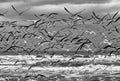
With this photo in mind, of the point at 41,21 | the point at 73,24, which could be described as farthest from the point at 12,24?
the point at 73,24

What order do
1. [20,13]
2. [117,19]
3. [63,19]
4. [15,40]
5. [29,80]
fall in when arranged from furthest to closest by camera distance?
[29,80]
[15,40]
[63,19]
[20,13]
[117,19]

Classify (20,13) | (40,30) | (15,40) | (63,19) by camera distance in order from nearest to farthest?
(20,13) < (63,19) < (40,30) < (15,40)

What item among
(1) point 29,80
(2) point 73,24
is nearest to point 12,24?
(2) point 73,24

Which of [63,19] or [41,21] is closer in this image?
[41,21]

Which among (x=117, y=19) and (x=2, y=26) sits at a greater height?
(x=2, y=26)

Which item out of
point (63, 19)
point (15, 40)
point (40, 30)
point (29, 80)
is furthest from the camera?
point (29, 80)

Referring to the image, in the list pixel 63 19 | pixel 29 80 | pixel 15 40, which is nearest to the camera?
pixel 63 19

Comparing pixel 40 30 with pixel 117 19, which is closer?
pixel 117 19

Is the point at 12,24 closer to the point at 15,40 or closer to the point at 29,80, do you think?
the point at 15,40

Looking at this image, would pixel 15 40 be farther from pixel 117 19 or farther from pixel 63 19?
pixel 117 19
